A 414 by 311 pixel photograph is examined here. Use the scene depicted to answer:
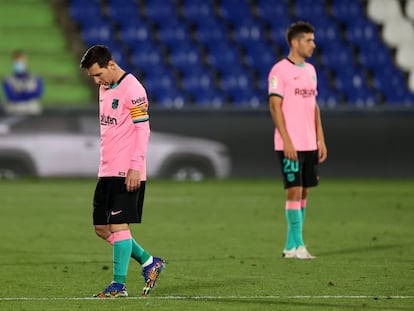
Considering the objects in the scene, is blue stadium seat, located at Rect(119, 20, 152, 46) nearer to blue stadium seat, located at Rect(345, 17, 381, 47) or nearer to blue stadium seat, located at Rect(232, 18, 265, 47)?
blue stadium seat, located at Rect(232, 18, 265, 47)

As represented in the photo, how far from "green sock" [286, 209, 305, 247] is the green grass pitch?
27 centimetres

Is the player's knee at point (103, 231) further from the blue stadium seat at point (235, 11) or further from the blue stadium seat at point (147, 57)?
the blue stadium seat at point (235, 11)

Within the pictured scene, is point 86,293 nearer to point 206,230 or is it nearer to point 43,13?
point 206,230

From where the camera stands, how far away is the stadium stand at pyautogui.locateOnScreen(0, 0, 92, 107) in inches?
1083

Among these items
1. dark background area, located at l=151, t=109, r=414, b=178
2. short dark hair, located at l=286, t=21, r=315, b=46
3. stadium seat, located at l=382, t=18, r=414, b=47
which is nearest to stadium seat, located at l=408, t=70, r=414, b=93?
stadium seat, located at l=382, t=18, r=414, b=47

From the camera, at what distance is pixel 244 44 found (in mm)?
29484

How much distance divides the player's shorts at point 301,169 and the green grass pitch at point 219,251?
0.74 m

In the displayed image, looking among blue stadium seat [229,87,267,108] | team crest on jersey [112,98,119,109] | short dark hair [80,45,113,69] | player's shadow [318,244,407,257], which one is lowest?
player's shadow [318,244,407,257]

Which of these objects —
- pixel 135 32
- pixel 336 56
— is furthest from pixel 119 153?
pixel 336 56

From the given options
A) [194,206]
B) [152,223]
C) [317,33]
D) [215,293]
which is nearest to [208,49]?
[317,33]

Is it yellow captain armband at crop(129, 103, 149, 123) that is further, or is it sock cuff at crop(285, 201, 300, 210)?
sock cuff at crop(285, 201, 300, 210)

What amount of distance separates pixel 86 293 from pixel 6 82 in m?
15.2

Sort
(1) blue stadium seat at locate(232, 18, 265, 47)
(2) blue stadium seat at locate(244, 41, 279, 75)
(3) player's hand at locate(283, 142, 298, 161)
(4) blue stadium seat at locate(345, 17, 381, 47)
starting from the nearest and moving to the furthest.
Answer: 1. (3) player's hand at locate(283, 142, 298, 161)
2. (2) blue stadium seat at locate(244, 41, 279, 75)
3. (1) blue stadium seat at locate(232, 18, 265, 47)
4. (4) blue stadium seat at locate(345, 17, 381, 47)

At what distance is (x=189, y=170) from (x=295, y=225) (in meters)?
11.5
